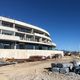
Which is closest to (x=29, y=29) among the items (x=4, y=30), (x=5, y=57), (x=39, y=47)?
(x=39, y=47)

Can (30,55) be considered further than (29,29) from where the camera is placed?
No

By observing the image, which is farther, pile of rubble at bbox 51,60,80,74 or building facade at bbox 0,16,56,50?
building facade at bbox 0,16,56,50

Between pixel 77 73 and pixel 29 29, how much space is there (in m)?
51.7

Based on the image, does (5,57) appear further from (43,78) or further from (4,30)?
(43,78)

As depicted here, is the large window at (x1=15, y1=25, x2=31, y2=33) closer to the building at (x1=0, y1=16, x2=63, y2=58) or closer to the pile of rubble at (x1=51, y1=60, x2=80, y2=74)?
the building at (x1=0, y1=16, x2=63, y2=58)

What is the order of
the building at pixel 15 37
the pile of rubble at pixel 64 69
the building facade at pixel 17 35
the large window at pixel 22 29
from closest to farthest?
the pile of rubble at pixel 64 69, the building at pixel 15 37, the building facade at pixel 17 35, the large window at pixel 22 29

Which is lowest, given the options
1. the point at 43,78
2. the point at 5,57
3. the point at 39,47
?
the point at 43,78

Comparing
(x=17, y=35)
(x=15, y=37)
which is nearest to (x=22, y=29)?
(x=17, y=35)

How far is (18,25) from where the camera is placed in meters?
66.9

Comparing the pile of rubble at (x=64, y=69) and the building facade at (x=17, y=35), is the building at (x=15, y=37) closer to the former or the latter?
the building facade at (x=17, y=35)

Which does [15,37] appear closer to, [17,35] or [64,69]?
[17,35]

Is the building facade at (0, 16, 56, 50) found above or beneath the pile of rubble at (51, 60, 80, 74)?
above

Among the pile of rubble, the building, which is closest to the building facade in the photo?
the building

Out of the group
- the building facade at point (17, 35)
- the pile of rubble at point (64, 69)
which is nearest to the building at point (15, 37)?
the building facade at point (17, 35)
